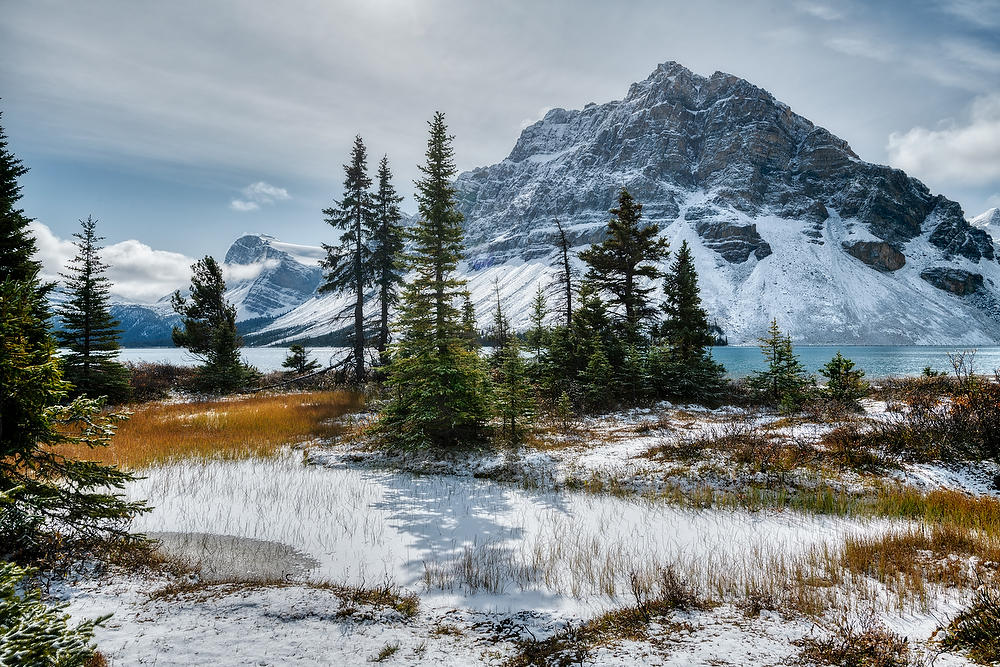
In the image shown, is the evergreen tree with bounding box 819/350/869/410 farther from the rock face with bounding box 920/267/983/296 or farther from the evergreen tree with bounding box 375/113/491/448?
the rock face with bounding box 920/267/983/296

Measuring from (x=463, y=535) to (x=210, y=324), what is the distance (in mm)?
38277

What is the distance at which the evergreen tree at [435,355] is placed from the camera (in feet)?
41.5

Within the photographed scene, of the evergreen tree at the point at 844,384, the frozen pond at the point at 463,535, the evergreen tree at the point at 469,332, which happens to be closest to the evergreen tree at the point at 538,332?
the evergreen tree at the point at 469,332

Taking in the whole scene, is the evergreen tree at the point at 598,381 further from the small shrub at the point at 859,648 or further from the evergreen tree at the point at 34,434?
the evergreen tree at the point at 34,434

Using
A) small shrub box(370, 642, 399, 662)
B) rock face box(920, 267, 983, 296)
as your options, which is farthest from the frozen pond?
rock face box(920, 267, 983, 296)

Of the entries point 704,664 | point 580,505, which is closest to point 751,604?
point 704,664

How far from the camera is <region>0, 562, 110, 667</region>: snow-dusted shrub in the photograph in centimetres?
217

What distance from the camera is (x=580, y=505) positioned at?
899 cm

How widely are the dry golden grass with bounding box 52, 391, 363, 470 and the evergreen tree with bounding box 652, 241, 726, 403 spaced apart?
54.5 ft

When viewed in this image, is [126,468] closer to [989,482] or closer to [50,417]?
[50,417]

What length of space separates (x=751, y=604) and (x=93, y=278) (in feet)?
99.7

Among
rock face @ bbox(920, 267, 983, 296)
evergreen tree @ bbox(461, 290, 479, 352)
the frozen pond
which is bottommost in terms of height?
the frozen pond

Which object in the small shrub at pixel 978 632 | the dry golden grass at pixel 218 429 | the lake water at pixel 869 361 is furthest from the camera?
the lake water at pixel 869 361

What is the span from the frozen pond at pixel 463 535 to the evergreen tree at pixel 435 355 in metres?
2.64
